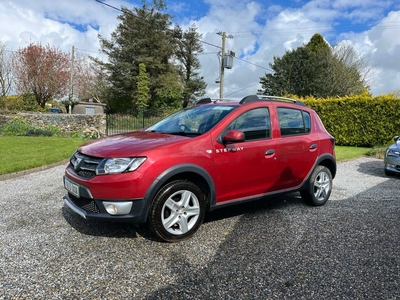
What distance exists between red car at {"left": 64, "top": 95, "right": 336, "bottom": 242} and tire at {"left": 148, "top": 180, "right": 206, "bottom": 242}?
1cm

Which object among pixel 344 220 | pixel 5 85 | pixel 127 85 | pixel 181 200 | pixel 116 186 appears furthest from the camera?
pixel 127 85

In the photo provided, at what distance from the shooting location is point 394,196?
5.94m

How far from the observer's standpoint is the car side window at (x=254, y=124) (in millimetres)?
3955

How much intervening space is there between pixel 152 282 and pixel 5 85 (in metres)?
29.2

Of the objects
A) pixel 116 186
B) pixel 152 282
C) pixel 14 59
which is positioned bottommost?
pixel 152 282

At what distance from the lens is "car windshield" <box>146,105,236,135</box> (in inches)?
152

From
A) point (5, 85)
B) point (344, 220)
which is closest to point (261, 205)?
point (344, 220)

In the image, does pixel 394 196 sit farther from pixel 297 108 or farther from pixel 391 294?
pixel 391 294

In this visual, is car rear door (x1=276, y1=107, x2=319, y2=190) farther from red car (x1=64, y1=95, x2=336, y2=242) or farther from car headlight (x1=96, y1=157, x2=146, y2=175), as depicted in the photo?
car headlight (x1=96, y1=157, x2=146, y2=175)

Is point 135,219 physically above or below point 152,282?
above

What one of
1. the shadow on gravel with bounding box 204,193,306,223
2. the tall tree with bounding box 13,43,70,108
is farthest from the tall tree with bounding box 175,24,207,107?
the shadow on gravel with bounding box 204,193,306,223

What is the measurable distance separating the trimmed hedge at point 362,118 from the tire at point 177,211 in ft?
46.1

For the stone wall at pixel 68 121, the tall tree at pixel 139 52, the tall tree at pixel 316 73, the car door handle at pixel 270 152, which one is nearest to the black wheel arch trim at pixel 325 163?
the car door handle at pixel 270 152

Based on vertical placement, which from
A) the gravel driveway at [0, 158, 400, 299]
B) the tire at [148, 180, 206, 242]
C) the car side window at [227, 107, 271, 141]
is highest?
the car side window at [227, 107, 271, 141]
